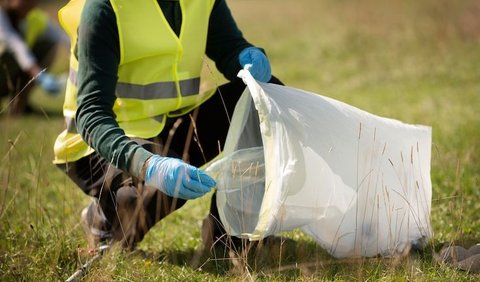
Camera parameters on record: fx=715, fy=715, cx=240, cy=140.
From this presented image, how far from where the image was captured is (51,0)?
17.7 meters

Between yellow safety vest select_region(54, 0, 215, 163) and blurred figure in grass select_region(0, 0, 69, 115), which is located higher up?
yellow safety vest select_region(54, 0, 215, 163)

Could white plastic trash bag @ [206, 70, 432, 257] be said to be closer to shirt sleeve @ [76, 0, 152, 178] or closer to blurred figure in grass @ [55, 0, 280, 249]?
blurred figure in grass @ [55, 0, 280, 249]

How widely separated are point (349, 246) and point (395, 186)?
0.89 feet

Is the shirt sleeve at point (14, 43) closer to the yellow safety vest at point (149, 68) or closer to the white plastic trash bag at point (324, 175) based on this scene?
the yellow safety vest at point (149, 68)

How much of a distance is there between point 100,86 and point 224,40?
2.24 ft

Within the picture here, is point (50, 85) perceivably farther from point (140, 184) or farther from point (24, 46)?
point (140, 184)

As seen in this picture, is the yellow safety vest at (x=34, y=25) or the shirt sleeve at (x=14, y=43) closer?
the shirt sleeve at (x=14, y=43)

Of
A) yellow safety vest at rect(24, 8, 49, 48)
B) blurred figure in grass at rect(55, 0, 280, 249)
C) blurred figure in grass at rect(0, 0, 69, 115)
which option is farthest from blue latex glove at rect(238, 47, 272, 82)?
yellow safety vest at rect(24, 8, 49, 48)

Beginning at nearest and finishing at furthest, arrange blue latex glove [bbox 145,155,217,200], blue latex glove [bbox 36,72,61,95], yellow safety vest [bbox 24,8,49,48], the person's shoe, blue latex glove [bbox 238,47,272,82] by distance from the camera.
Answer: blue latex glove [bbox 145,155,217,200] → blue latex glove [bbox 238,47,272,82] → the person's shoe → blue latex glove [bbox 36,72,61,95] → yellow safety vest [bbox 24,8,49,48]

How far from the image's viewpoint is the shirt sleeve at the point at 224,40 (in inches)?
114

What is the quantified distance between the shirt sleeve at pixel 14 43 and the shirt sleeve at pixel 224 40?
3.26 m

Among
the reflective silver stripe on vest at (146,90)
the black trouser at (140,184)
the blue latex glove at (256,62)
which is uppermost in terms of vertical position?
the blue latex glove at (256,62)

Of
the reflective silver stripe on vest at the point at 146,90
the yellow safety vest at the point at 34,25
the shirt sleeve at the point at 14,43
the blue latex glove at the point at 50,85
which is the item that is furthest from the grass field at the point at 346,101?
the yellow safety vest at the point at 34,25

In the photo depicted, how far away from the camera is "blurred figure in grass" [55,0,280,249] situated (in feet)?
8.00
